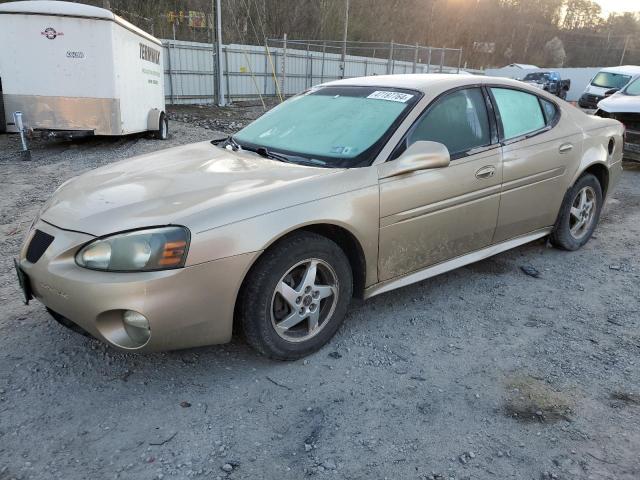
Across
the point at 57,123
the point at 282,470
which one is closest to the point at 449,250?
the point at 282,470

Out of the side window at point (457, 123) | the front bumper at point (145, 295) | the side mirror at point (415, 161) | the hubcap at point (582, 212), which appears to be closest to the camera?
the front bumper at point (145, 295)

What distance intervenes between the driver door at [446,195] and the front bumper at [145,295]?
102cm

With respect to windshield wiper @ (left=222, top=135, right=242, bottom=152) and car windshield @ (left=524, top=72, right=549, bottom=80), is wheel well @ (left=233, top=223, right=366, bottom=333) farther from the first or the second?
car windshield @ (left=524, top=72, right=549, bottom=80)

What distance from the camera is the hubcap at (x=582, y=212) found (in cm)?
466

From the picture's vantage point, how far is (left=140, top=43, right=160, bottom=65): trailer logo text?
11133mm

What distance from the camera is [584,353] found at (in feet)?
10.3

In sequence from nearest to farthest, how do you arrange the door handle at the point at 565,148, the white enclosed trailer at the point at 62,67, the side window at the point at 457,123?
1. the side window at the point at 457,123
2. the door handle at the point at 565,148
3. the white enclosed trailer at the point at 62,67

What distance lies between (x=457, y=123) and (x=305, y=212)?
4.86 feet

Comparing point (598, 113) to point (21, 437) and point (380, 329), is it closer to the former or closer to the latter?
point (380, 329)

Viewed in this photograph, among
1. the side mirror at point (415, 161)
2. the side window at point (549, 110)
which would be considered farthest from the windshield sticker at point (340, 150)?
the side window at point (549, 110)

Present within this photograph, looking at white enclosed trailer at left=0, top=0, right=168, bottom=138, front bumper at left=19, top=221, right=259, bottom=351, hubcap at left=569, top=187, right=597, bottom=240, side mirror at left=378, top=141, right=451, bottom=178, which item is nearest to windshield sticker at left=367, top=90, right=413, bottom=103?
side mirror at left=378, top=141, right=451, bottom=178

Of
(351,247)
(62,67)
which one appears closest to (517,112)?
(351,247)

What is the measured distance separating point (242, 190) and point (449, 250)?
1.62 meters

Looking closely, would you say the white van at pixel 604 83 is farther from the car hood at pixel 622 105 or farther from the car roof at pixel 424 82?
the car roof at pixel 424 82
